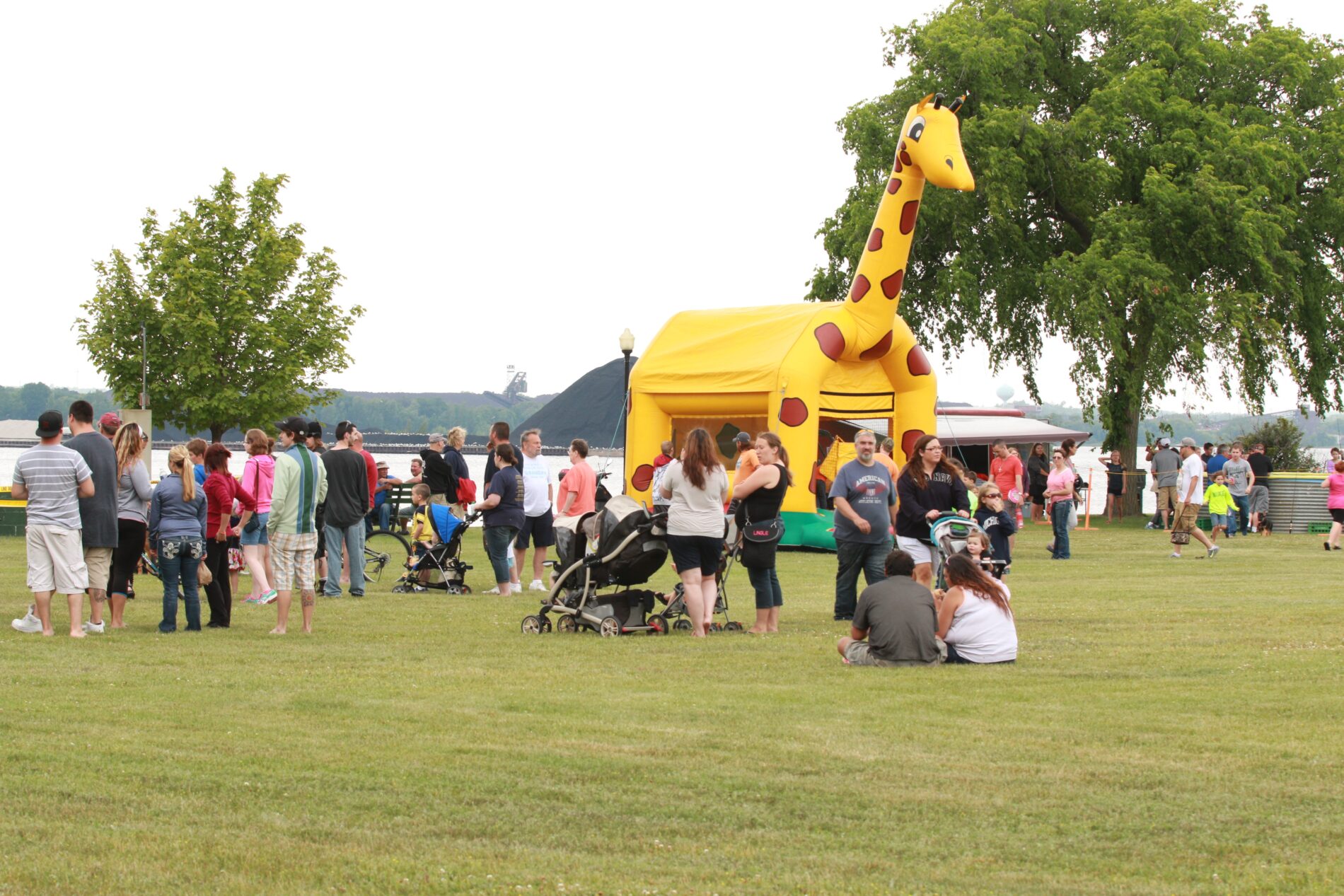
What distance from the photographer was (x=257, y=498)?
49.8 feet

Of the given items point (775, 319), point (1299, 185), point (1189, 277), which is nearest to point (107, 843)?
point (775, 319)

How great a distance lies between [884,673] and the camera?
10.1 metres

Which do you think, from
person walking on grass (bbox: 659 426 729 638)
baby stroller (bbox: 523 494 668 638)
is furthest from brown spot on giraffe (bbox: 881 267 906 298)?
person walking on grass (bbox: 659 426 729 638)

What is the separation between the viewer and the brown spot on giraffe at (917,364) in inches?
958

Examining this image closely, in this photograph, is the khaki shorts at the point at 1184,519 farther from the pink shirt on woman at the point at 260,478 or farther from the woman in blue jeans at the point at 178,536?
the woman in blue jeans at the point at 178,536

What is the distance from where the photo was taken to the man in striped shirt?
12.1 metres

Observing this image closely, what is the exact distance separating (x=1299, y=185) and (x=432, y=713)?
107 feet

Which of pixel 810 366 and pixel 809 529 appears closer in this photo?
pixel 810 366

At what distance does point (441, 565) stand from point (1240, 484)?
18510mm

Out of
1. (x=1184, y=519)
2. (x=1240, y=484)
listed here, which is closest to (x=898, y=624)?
(x=1184, y=519)

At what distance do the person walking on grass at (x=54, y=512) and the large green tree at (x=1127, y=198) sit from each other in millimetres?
24330

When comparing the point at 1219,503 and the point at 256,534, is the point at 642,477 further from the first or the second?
the point at 1219,503

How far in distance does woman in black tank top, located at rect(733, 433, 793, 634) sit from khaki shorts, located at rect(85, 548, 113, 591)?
4.79 metres

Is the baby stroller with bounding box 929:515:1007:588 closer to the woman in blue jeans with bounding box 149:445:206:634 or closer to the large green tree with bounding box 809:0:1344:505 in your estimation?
the woman in blue jeans with bounding box 149:445:206:634
